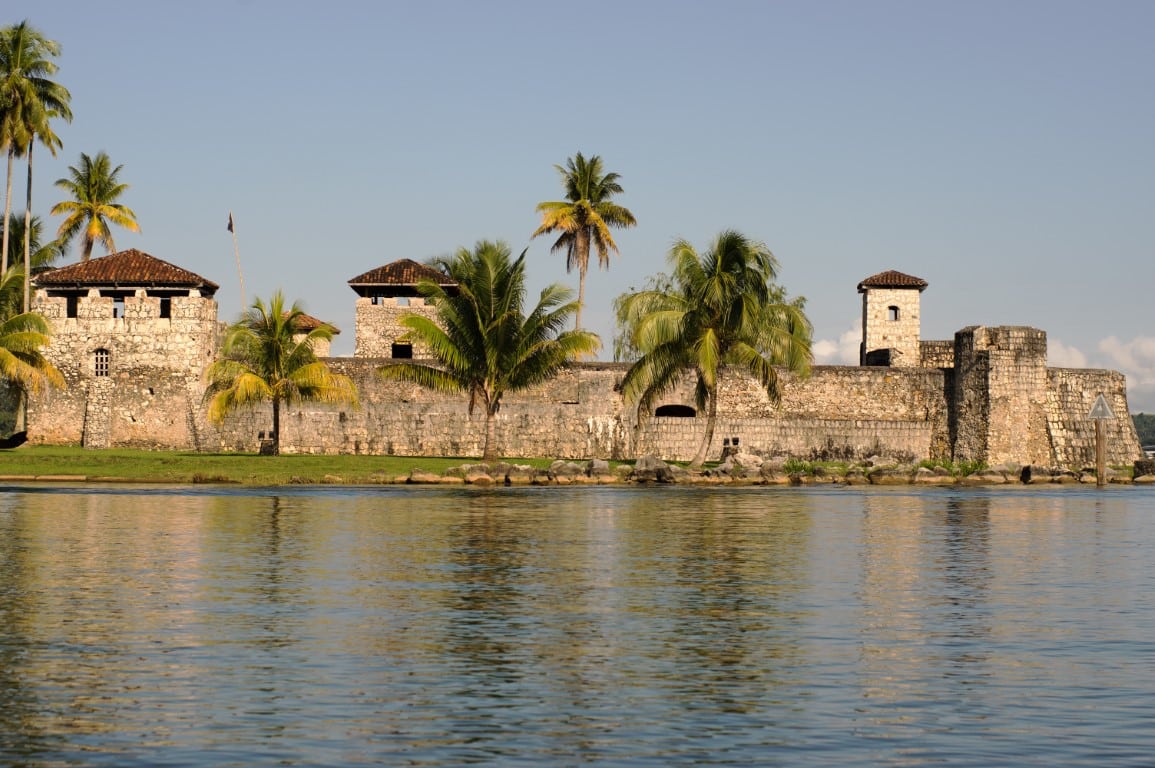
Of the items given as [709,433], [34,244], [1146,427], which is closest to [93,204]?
[34,244]

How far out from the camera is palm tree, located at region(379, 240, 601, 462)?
4106 centimetres

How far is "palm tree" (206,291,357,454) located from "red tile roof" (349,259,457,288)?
1393 cm

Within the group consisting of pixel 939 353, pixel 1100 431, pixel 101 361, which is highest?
pixel 939 353

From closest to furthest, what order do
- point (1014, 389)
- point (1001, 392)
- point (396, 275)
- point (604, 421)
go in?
1. point (604, 421)
2. point (1001, 392)
3. point (1014, 389)
4. point (396, 275)

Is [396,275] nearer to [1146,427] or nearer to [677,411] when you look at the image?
[677,411]

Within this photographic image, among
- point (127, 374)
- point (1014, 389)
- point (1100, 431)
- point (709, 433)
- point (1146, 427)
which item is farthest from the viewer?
point (1146, 427)

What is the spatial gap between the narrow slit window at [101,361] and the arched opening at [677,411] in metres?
18.4

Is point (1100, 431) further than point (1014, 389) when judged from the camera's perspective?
No

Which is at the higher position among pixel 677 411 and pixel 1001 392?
pixel 1001 392

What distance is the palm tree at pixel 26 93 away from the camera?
49.4 m

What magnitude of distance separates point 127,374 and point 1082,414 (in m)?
32.8

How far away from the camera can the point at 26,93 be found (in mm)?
49281

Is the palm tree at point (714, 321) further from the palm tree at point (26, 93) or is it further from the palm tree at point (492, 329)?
the palm tree at point (26, 93)

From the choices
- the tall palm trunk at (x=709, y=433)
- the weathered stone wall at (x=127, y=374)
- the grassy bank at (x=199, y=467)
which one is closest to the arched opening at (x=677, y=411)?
the tall palm trunk at (x=709, y=433)
